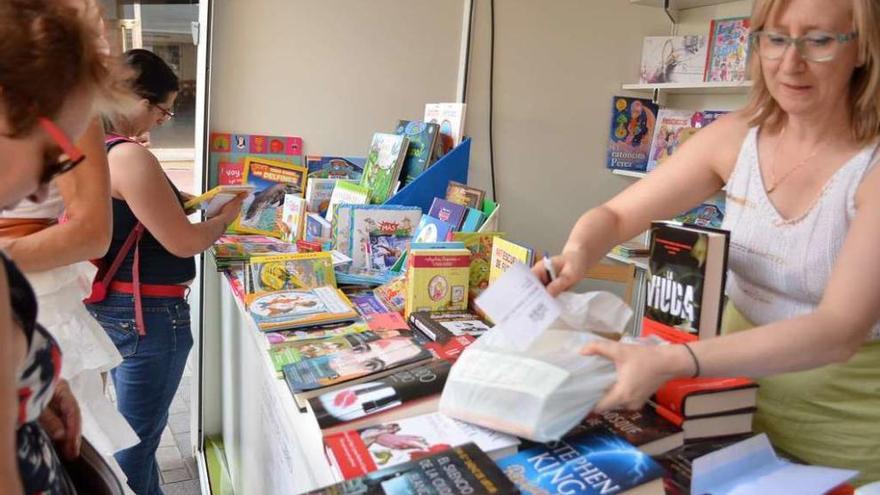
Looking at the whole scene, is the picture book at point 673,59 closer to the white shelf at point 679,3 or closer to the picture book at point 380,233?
the white shelf at point 679,3

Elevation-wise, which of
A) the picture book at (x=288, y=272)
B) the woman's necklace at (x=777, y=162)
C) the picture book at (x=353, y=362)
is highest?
the woman's necklace at (x=777, y=162)

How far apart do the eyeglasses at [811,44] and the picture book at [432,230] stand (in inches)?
34.9

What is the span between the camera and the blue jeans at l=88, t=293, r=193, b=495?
5.81 feet

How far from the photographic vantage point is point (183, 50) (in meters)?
2.77

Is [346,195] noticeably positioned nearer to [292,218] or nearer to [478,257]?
[292,218]

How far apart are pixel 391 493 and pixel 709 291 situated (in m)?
0.59

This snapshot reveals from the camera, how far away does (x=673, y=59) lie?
307 cm

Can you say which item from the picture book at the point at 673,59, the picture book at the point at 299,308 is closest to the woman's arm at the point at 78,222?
the picture book at the point at 299,308

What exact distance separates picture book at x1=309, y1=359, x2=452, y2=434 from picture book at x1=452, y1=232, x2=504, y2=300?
21.9 inches

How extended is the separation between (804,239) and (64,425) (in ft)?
3.85

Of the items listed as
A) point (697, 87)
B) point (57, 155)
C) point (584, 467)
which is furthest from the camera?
point (697, 87)

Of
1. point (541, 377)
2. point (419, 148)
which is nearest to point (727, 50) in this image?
point (419, 148)

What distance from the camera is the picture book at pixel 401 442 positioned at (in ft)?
2.76

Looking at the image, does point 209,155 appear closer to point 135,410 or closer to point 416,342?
point 135,410
